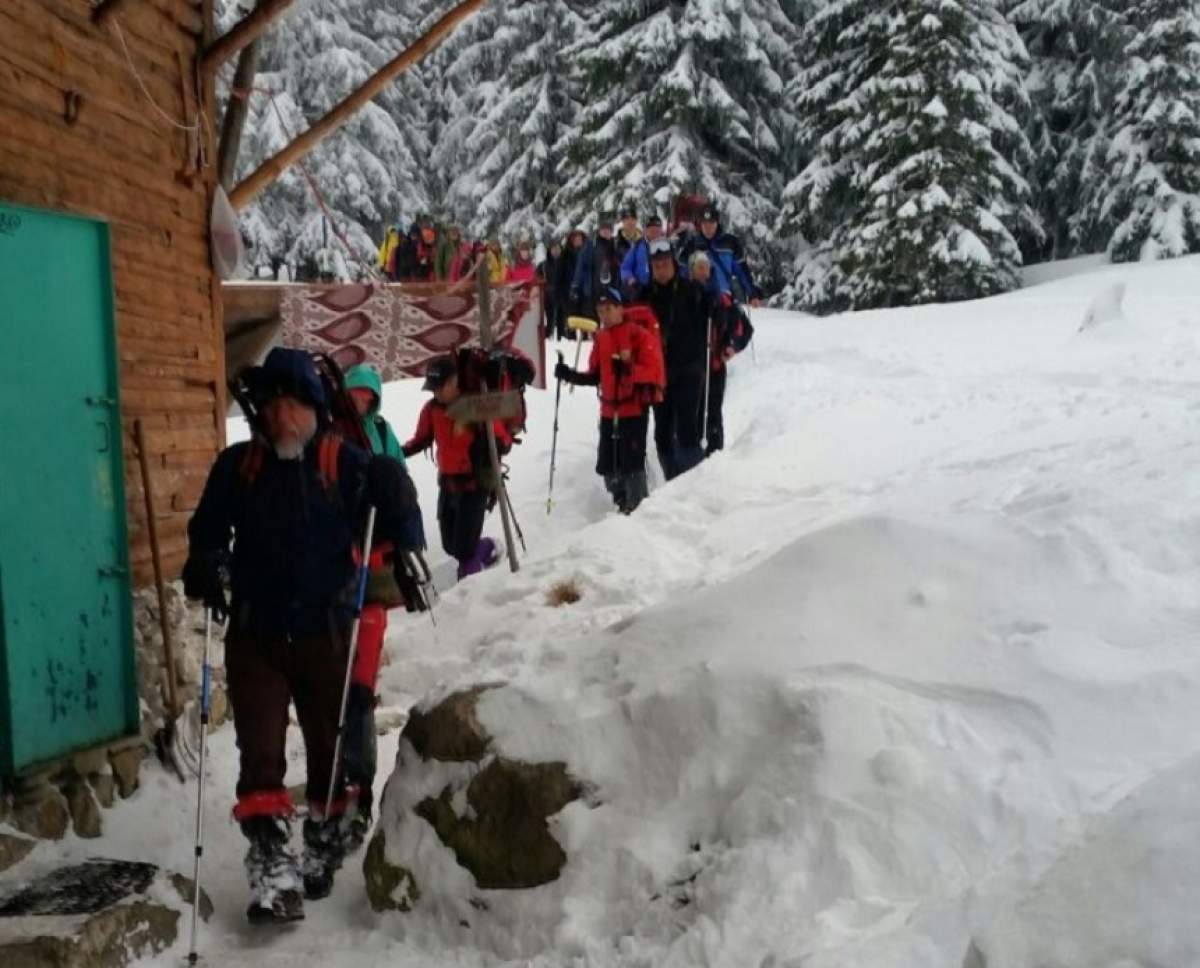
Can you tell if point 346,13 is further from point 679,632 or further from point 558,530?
point 679,632

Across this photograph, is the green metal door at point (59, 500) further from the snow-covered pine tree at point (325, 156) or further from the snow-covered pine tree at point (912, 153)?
the snow-covered pine tree at point (325, 156)

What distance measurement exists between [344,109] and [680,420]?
13.2 ft

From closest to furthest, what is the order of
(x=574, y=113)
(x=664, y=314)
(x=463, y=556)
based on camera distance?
(x=463, y=556) → (x=664, y=314) → (x=574, y=113)

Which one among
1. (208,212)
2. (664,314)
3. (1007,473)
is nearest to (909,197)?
(664,314)

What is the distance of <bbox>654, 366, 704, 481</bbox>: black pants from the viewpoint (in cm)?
868

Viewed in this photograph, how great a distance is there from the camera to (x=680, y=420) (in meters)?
8.87

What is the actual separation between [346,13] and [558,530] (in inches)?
939

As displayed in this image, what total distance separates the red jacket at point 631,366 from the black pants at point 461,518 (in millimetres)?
1429

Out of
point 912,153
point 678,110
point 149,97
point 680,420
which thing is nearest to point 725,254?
point 680,420

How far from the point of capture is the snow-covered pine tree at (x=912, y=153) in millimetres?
17891

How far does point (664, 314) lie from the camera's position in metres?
8.71

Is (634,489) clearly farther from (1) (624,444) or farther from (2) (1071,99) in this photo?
(2) (1071,99)

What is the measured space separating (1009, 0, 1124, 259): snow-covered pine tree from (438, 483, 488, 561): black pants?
58.7 ft

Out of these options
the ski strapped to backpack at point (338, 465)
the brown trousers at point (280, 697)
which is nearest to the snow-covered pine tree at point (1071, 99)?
the ski strapped to backpack at point (338, 465)
